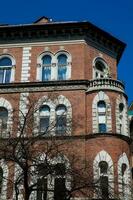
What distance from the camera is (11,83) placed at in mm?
32250

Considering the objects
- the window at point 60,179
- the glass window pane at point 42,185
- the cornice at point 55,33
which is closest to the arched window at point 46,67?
the cornice at point 55,33

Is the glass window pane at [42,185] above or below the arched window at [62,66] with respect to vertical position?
below

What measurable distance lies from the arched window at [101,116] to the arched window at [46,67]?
4534 mm

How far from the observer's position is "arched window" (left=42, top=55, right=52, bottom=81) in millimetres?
32938

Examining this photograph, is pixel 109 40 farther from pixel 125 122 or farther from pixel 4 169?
pixel 4 169

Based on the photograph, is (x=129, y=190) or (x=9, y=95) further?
(x=9, y=95)

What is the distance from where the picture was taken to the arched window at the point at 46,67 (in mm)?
32938

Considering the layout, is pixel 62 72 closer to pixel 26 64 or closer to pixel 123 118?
pixel 26 64

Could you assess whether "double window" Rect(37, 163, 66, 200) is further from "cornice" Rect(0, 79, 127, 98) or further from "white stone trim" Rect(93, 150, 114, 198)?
"cornice" Rect(0, 79, 127, 98)

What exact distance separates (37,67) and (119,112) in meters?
6.99

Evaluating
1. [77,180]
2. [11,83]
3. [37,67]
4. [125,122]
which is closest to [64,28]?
[37,67]

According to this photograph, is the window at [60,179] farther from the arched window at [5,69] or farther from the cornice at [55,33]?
the cornice at [55,33]

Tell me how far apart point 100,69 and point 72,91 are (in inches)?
153

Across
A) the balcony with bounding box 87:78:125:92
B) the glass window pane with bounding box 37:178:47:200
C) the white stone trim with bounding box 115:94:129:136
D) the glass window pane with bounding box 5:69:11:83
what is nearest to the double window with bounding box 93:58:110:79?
the balcony with bounding box 87:78:125:92
